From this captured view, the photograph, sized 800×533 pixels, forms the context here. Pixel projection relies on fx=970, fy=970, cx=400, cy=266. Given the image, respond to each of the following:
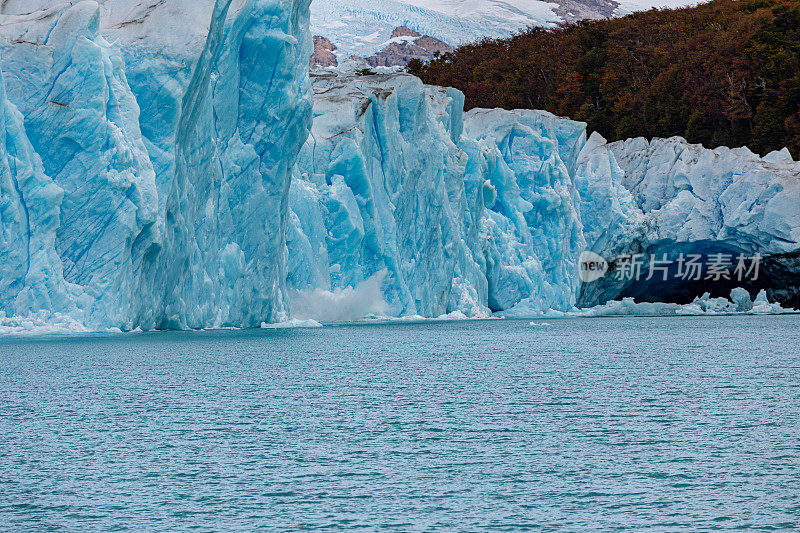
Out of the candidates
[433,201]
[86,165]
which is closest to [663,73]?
[433,201]

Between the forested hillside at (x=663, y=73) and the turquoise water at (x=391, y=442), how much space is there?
106 feet

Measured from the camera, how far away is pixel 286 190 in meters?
27.9

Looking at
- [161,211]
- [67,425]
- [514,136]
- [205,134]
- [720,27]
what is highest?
[720,27]

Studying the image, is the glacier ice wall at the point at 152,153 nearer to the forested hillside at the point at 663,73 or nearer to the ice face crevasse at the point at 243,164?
the ice face crevasse at the point at 243,164

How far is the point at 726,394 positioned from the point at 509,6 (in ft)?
337

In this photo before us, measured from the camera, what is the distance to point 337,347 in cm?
2709

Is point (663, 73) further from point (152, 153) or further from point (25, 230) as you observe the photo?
point (25, 230)

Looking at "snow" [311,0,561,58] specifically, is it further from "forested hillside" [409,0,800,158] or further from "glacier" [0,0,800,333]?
"glacier" [0,0,800,333]

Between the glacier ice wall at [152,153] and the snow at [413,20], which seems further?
the snow at [413,20]

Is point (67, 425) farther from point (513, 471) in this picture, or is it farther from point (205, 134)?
point (205, 134)

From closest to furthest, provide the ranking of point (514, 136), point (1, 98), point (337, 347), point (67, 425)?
point (67, 425), point (1, 98), point (337, 347), point (514, 136)

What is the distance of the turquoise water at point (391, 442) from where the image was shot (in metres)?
8.45

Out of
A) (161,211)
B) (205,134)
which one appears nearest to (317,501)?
(161,211)

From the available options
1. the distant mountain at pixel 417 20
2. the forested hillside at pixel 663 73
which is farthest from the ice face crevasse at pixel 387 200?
the distant mountain at pixel 417 20
